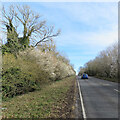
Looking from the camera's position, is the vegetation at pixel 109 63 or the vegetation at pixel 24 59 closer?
the vegetation at pixel 24 59

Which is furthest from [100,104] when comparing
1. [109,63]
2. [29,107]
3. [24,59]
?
[109,63]

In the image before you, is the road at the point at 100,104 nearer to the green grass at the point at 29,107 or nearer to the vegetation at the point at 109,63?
the green grass at the point at 29,107

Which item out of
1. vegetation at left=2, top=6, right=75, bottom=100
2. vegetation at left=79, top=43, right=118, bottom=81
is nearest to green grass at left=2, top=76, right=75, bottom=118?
vegetation at left=2, top=6, right=75, bottom=100

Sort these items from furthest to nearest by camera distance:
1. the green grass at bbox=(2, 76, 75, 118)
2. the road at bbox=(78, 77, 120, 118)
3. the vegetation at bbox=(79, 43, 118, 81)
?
the vegetation at bbox=(79, 43, 118, 81) → the road at bbox=(78, 77, 120, 118) → the green grass at bbox=(2, 76, 75, 118)

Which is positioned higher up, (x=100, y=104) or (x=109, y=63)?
(x=109, y=63)

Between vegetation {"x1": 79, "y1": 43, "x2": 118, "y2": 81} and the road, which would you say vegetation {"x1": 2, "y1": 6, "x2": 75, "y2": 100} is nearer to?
the road

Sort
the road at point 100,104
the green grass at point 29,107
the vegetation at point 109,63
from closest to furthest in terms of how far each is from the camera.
Answer: the green grass at point 29,107 < the road at point 100,104 < the vegetation at point 109,63

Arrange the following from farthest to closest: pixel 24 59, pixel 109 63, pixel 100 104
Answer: pixel 109 63 → pixel 24 59 → pixel 100 104

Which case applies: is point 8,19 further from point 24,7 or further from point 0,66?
point 0,66

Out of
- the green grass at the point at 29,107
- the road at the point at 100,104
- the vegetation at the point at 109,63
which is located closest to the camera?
the green grass at the point at 29,107

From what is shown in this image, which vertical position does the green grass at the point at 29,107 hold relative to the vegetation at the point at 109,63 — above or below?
below

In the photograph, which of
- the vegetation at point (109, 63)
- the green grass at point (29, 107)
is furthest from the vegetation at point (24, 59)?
the vegetation at point (109, 63)

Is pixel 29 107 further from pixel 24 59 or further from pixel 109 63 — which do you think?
pixel 109 63

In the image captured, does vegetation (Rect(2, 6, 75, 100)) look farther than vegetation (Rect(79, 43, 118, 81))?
No
